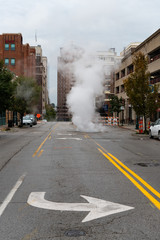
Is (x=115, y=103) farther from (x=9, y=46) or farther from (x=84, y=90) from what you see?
(x=9, y=46)

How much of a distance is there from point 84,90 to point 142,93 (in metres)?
6.61

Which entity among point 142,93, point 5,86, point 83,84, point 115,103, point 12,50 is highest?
point 12,50

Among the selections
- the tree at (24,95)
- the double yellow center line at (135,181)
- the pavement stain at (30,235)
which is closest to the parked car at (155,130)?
the double yellow center line at (135,181)

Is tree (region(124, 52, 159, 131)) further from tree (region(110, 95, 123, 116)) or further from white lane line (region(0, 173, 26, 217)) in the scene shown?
white lane line (region(0, 173, 26, 217))

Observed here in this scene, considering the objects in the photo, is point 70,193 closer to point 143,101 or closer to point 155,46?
point 143,101

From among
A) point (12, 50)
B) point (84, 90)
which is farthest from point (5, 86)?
point (12, 50)

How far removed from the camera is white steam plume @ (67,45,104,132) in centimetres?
3117

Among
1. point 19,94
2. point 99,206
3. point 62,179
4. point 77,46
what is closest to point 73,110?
point 77,46

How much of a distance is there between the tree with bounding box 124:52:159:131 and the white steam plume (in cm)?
489

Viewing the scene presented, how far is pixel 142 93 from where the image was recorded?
2788cm

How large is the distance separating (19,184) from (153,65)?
3516 centimetres

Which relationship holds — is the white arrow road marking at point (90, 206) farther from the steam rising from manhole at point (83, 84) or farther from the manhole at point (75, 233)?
the steam rising from manhole at point (83, 84)

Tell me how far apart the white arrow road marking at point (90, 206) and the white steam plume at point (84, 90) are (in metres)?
25.6

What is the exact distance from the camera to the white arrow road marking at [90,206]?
4840 mm
